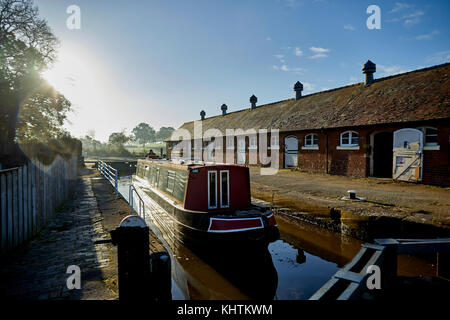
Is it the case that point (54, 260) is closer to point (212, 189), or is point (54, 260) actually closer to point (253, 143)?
point (212, 189)

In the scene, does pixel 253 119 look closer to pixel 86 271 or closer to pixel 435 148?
pixel 435 148

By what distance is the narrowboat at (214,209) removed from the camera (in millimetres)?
5766

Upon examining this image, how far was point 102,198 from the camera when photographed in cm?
988

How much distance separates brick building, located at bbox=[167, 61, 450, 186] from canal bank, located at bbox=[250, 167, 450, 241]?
1.46m

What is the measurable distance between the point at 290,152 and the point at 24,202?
620 inches

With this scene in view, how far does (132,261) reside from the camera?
244 centimetres

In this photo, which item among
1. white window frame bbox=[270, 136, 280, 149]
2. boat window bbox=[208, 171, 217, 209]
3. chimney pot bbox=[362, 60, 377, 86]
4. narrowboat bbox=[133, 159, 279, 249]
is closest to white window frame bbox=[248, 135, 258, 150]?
white window frame bbox=[270, 136, 280, 149]

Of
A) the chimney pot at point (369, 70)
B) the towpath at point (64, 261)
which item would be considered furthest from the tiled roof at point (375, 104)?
the towpath at point (64, 261)

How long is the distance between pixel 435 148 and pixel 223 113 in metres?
24.3

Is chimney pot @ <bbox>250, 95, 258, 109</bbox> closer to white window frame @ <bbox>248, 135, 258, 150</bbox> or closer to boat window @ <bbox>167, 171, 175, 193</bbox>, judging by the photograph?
white window frame @ <bbox>248, 135, 258, 150</bbox>

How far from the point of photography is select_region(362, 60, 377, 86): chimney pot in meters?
16.5

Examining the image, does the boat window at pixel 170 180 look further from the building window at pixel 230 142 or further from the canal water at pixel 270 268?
the building window at pixel 230 142

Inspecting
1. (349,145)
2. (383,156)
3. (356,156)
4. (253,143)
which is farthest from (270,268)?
(253,143)
